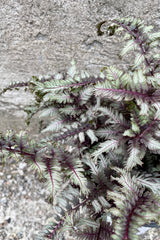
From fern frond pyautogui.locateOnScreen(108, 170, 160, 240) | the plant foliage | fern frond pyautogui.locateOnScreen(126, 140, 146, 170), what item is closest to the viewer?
fern frond pyautogui.locateOnScreen(108, 170, 160, 240)

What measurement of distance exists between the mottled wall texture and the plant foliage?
0.22 metres

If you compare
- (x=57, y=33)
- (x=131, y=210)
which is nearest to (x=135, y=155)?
(x=131, y=210)

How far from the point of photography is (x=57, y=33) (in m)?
1.40

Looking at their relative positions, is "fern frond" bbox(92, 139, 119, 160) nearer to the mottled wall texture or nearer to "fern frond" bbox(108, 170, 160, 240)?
"fern frond" bbox(108, 170, 160, 240)

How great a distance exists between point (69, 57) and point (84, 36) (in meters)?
0.19

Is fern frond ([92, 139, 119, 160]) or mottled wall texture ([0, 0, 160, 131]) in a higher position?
mottled wall texture ([0, 0, 160, 131])

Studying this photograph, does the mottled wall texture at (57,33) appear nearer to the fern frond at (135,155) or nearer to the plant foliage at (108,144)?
the plant foliage at (108,144)

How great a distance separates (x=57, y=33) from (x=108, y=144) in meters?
0.82

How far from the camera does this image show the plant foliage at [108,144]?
90 cm

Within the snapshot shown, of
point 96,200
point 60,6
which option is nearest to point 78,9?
point 60,6

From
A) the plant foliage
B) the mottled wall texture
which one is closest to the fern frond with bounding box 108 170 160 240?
the plant foliage

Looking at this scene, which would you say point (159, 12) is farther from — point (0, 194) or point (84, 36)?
point (0, 194)

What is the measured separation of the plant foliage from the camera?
905 mm

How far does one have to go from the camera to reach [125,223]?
0.76m
